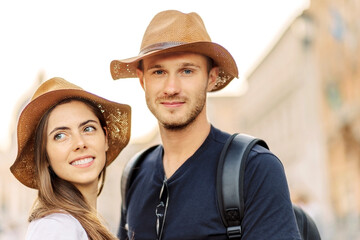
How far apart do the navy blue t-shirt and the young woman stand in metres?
0.31

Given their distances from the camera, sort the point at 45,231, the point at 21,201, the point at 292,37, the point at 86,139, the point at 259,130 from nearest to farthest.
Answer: the point at 45,231, the point at 86,139, the point at 292,37, the point at 259,130, the point at 21,201

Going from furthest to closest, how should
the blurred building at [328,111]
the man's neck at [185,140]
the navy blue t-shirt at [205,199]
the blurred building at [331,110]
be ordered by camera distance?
the blurred building at [331,110] < the blurred building at [328,111] < the man's neck at [185,140] < the navy blue t-shirt at [205,199]

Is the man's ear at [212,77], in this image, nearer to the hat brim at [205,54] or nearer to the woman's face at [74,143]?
the hat brim at [205,54]

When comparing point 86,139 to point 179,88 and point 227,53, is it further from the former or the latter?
point 227,53

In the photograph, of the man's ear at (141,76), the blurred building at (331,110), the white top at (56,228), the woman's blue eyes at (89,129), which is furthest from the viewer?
the blurred building at (331,110)

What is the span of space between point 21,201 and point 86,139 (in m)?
78.8

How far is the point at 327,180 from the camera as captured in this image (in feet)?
103

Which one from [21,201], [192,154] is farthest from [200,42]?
[21,201]

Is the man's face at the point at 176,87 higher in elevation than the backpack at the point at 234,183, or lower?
higher

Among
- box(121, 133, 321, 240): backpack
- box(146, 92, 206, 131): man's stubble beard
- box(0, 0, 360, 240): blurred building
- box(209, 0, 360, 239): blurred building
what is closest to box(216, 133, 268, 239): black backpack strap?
box(121, 133, 321, 240): backpack

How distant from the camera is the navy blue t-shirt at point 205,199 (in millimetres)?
3298

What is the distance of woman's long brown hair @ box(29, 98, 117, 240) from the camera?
11.1 ft

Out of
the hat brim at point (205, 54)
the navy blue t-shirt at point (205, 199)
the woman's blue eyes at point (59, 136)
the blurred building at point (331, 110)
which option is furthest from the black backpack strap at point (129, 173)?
the blurred building at point (331, 110)

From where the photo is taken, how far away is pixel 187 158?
3857 mm
